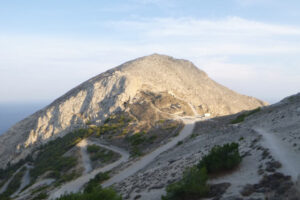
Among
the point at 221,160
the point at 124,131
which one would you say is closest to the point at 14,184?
the point at 124,131

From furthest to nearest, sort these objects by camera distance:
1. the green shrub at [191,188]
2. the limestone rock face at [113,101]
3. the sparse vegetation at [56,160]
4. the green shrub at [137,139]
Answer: the limestone rock face at [113,101] < the green shrub at [137,139] < the sparse vegetation at [56,160] < the green shrub at [191,188]

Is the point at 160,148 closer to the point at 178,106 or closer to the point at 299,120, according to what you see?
the point at 299,120

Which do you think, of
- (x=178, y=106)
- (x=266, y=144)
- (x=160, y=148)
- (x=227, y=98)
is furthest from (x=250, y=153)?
(x=227, y=98)

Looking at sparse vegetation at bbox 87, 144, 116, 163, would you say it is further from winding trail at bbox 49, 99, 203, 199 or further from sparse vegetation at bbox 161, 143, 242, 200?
sparse vegetation at bbox 161, 143, 242, 200

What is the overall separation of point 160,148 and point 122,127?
18.1 metres

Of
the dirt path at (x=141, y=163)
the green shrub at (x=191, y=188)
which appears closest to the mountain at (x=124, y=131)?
the dirt path at (x=141, y=163)

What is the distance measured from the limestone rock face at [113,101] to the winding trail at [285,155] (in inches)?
1770

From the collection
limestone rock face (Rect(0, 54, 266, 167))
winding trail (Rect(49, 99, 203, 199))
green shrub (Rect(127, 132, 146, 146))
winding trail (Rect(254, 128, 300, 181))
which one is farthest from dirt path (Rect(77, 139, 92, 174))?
winding trail (Rect(254, 128, 300, 181))

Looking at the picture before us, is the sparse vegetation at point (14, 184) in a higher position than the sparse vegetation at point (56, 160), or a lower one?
lower

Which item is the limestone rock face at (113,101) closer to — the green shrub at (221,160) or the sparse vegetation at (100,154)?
the sparse vegetation at (100,154)

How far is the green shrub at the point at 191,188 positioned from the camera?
8.50m

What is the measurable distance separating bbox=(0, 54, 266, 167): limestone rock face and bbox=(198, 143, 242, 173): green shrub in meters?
45.7

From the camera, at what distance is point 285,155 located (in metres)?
10.2

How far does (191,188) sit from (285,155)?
13.9 feet
